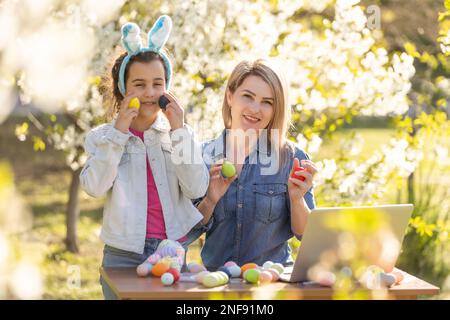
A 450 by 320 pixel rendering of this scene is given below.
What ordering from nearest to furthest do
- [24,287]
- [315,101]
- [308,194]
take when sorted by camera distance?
[24,287] → [308,194] → [315,101]

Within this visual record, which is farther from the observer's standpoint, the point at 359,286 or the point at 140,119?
the point at 140,119

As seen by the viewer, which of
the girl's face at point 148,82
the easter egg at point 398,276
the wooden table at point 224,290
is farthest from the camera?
the girl's face at point 148,82

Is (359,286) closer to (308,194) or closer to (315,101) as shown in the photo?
(308,194)

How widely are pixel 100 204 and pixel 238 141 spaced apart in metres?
6.58

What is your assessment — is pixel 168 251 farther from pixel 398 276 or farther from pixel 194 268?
pixel 398 276

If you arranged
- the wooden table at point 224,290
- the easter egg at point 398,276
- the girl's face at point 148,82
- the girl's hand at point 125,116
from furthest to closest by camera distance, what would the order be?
the girl's face at point 148,82, the girl's hand at point 125,116, the easter egg at point 398,276, the wooden table at point 224,290

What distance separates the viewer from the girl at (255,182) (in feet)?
9.86

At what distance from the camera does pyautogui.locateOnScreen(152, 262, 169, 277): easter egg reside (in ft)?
7.92

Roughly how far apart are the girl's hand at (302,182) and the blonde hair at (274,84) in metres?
0.33

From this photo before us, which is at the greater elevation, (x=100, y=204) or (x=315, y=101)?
(x=315, y=101)

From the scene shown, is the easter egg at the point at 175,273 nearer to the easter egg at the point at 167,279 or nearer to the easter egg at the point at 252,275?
the easter egg at the point at 167,279

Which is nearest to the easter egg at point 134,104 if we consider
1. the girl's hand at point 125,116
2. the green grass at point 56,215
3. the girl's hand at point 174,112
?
the girl's hand at point 125,116

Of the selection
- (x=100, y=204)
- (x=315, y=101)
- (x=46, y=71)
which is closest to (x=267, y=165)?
(x=315, y=101)

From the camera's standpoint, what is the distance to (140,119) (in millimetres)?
2781
